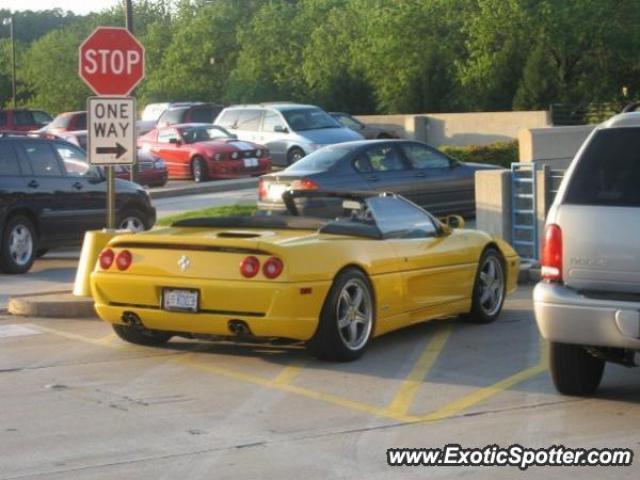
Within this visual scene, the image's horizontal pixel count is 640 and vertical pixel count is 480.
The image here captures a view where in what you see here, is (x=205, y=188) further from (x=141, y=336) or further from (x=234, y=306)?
(x=234, y=306)

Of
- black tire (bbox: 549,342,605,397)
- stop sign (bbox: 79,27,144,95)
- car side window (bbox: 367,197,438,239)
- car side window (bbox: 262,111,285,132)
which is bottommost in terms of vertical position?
black tire (bbox: 549,342,605,397)

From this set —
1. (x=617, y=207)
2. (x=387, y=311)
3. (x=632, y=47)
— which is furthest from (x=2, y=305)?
(x=632, y=47)

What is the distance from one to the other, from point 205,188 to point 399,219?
1880cm

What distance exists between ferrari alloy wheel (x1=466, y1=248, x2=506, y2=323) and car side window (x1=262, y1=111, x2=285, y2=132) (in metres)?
22.0

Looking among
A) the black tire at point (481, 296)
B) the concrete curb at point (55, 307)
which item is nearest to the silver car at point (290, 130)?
the concrete curb at point (55, 307)

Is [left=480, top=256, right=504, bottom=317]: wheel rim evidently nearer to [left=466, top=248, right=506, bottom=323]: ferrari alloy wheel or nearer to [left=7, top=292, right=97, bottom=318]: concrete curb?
[left=466, top=248, right=506, bottom=323]: ferrari alloy wheel

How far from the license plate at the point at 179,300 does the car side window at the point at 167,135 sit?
23.1 meters

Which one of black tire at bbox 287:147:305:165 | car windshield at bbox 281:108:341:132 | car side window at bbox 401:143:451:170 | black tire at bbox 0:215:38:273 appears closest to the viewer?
black tire at bbox 0:215:38:273

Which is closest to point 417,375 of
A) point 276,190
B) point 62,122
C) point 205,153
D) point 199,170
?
point 276,190

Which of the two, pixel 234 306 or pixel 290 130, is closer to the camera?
pixel 234 306

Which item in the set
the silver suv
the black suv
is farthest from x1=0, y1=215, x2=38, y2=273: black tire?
the silver suv

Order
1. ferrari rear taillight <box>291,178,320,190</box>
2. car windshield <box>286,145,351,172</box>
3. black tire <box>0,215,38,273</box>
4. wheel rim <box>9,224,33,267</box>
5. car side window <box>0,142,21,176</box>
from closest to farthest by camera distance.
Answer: black tire <box>0,215,38,273</box>, wheel rim <box>9,224,33,267</box>, car side window <box>0,142,21,176</box>, ferrari rear taillight <box>291,178,320,190</box>, car windshield <box>286,145,351,172</box>

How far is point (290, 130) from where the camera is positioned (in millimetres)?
33781

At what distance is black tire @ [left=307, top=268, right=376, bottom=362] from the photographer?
9922 mm
